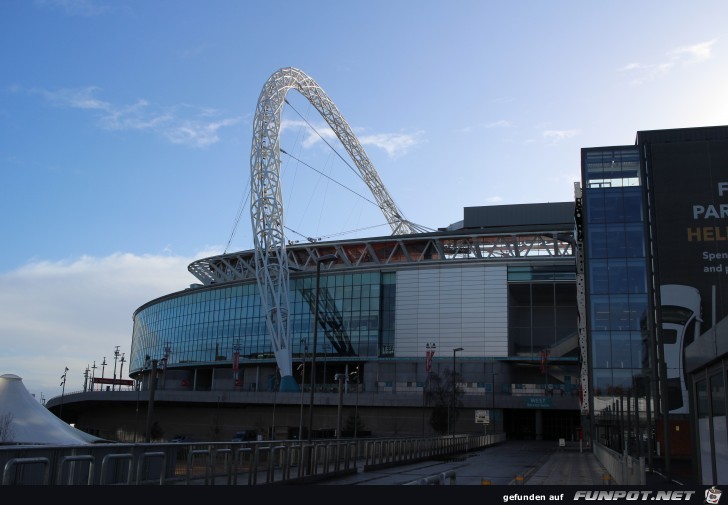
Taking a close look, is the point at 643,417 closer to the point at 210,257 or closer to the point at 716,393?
the point at 716,393

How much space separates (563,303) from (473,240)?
55.5ft

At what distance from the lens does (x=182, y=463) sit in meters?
18.8

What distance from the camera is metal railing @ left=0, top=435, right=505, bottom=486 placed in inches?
537

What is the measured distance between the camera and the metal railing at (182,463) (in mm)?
13641

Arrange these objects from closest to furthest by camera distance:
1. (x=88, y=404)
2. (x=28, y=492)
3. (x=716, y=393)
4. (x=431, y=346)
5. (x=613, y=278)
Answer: (x=28, y=492) < (x=716, y=393) < (x=613, y=278) < (x=431, y=346) < (x=88, y=404)

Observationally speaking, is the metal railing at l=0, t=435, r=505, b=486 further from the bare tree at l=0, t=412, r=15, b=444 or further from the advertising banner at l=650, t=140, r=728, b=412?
the advertising banner at l=650, t=140, r=728, b=412

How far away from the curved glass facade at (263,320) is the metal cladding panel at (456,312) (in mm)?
3729

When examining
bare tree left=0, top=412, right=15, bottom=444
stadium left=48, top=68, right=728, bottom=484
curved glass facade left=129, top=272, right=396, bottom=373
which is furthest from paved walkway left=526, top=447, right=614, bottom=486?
curved glass facade left=129, top=272, right=396, bottom=373

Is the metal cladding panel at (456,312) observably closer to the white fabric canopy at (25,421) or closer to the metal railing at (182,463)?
the white fabric canopy at (25,421)

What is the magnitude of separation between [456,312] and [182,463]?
94.1m

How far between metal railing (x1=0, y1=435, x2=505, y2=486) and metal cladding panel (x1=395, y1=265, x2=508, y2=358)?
76820mm

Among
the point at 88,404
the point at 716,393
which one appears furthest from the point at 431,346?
the point at 716,393

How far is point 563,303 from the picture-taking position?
116 m

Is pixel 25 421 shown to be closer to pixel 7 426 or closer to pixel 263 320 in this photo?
pixel 7 426
